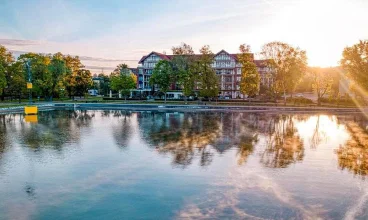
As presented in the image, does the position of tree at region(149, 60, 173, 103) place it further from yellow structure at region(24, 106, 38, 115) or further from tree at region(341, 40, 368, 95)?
tree at region(341, 40, 368, 95)

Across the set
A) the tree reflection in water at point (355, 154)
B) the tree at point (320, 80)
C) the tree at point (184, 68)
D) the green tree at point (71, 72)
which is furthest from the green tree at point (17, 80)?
the tree reflection in water at point (355, 154)

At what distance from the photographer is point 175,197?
13258mm

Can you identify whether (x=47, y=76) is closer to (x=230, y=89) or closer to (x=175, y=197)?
(x=230, y=89)

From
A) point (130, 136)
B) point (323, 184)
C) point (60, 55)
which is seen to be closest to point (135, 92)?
point (60, 55)

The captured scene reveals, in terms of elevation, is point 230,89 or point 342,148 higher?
point 230,89

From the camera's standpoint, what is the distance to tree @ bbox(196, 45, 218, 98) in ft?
229

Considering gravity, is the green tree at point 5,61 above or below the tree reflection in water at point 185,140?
above

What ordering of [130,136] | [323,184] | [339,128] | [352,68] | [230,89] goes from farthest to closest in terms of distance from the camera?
1. [230,89]
2. [352,68]
3. [339,128]
4. [130,136]
5. [323,184]

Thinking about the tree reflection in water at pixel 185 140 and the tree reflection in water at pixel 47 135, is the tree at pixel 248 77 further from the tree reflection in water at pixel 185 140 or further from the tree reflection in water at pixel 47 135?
the tree reflection in water at pixel 47 135

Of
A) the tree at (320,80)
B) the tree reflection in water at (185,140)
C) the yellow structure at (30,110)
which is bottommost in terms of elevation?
the tree reflection in water at (185,140)

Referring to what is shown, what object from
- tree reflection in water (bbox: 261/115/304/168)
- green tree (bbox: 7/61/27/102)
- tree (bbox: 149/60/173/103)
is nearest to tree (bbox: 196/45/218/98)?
tree (bbox: 149/60/173/103)

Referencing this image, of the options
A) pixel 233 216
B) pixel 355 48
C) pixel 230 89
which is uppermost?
pixel 355 48

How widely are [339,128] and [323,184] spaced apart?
22654mm

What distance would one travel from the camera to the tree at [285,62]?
65062 mm
